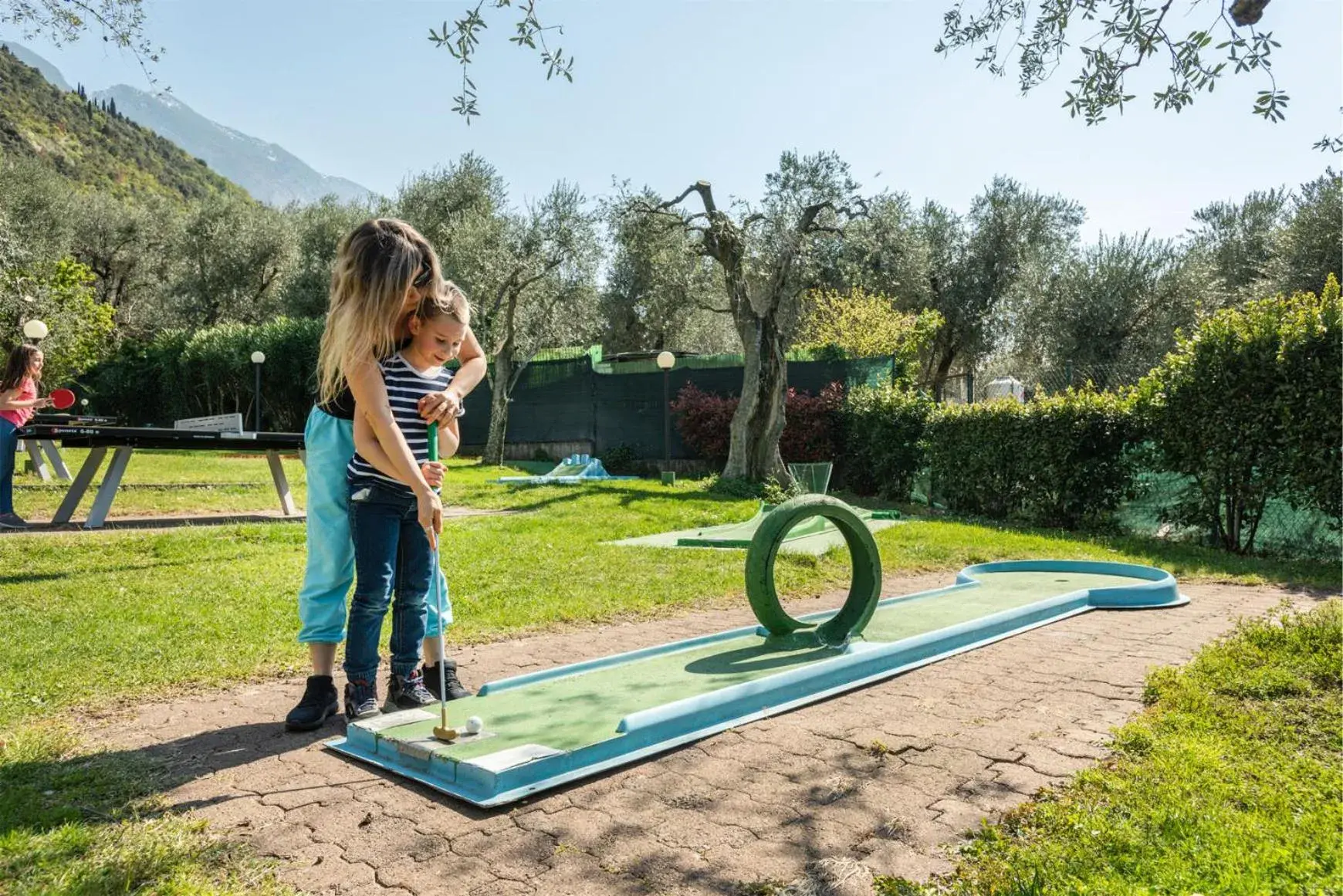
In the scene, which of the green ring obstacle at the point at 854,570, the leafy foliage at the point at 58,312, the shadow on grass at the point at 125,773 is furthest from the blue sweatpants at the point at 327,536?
the leafy foliage at the point at 58,312

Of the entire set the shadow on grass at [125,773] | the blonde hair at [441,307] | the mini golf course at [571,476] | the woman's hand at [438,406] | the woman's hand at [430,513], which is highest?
the blonde hair at [441,307]

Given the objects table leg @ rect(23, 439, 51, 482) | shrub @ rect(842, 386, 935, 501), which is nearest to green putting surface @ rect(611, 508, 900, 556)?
shrub @ rect(842, 386, 935, 501)

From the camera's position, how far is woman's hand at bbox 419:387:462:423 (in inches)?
131

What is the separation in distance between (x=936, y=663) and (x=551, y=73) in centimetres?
348

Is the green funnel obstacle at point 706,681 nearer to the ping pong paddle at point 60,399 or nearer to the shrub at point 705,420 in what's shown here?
the ping pong paddle at point 60,399

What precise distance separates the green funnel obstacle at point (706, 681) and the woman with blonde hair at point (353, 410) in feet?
1.17

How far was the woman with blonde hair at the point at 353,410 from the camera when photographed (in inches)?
129

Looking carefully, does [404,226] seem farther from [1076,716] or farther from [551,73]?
[1076,716]

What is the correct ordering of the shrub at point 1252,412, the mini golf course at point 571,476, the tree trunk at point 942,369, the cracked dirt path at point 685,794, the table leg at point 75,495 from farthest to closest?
the tree trunk at point 942,369 < the mini golf course at point 571,476 < the table leg at point 75,495 < the shrub at point 1252,412 < the cracked dirt path at point 685,794

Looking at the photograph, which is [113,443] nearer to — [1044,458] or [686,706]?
[686,706]

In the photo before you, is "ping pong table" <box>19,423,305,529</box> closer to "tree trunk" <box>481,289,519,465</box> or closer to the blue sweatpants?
the blue sweatpants

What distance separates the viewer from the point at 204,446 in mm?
9141

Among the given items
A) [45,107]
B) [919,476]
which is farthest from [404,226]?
[45,107]

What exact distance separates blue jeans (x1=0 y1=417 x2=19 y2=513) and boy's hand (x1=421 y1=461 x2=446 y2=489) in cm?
777
